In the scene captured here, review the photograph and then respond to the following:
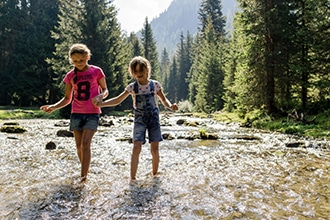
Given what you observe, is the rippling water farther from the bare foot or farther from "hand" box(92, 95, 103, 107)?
"hand" box(92, 95, 103, 107)

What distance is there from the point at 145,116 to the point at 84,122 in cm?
100

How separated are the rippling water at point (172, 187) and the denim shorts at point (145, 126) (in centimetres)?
67

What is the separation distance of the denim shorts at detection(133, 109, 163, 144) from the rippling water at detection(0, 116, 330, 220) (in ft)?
2.20

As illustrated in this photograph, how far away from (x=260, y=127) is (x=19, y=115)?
19.8 m

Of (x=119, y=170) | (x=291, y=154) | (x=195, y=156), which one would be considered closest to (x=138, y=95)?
(x=119, y=170)

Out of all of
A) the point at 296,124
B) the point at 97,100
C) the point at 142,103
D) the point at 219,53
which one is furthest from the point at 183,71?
the point at 97,100

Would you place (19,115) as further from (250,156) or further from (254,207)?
(254,207)

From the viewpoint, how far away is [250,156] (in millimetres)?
7422

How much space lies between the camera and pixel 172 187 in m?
4.55

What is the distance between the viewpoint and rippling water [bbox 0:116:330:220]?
3.46m

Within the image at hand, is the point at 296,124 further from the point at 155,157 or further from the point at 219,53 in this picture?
the point at 219,53

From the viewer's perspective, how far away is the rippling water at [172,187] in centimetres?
346

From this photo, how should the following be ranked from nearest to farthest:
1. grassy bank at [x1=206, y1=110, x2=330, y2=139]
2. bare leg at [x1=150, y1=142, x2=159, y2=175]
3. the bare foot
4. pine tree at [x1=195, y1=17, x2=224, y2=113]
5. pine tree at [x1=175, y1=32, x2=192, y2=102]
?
the bare foot < bare leg at [x1=150, y1=142, x2=159, y2=175] < grassy bank at [x1=206, y1=110, x2=330, y2=139] < pine tree at [x1=195, y1=17, x2=224, y2=113] < pine tree at [x1=175, y1=32, x2=192, y2=102]

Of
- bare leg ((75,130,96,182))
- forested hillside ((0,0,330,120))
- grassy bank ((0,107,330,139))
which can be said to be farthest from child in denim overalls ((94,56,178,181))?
forested hillside ((0,0,330,120))
